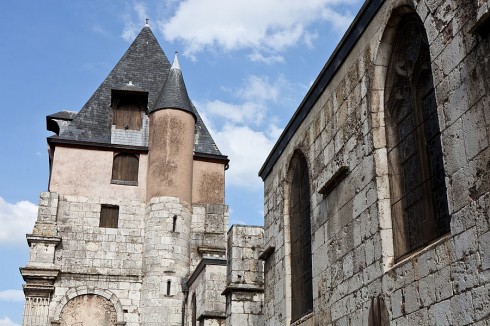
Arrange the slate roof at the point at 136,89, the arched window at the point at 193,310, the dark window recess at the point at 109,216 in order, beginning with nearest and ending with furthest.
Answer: the arched window at the point at 193,310 < the dark window recess at the point at 109,216 < the slate roof at the point at 136,89

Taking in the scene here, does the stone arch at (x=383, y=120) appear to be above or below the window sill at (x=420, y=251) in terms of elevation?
above

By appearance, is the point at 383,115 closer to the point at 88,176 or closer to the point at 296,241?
the point at 296,241

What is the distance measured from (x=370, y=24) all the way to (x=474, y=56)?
7.01 feet

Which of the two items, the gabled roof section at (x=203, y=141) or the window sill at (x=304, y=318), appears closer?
the window sill at (x=304, y=318)

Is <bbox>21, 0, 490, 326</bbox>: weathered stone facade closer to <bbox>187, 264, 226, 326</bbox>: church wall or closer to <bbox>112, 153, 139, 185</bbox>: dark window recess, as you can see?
<bbox>187, 264, 226, 326</bbox>: church wall

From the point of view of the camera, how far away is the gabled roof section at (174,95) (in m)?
18.2

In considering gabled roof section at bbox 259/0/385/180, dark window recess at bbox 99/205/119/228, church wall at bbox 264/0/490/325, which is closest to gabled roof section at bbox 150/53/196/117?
dark window recess at bbox 99/205/119/228

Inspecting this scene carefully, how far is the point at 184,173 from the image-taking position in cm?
1783

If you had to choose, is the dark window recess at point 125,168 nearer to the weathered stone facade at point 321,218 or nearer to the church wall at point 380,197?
the weathered stone facade at point 321,218

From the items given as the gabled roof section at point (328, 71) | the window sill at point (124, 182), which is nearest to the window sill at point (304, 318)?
the gabled roof section at point (328, 71)

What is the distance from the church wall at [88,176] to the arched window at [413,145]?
12711 mm

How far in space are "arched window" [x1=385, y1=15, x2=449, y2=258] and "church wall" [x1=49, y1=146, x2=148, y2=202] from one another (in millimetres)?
12711

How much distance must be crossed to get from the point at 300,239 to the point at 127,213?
32.5 feet

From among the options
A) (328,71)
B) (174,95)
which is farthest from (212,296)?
(328,71)
